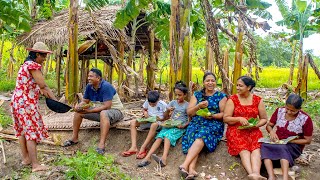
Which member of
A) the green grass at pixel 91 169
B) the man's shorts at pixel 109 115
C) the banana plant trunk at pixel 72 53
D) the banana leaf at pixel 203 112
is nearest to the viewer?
the green grass at pixel 91 169

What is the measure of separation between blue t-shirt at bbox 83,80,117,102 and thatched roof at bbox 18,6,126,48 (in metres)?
2.88

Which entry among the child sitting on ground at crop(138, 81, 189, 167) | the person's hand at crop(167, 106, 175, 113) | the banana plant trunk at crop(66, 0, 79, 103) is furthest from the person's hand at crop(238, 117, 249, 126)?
the banana plant trunk at crop(66, 0, 79, 103)

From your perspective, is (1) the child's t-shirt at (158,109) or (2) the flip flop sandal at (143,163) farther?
(1) the child's t-shirt at (158,109)

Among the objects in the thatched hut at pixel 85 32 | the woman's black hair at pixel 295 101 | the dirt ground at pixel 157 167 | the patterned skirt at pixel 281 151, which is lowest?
the dirt ground at pixel 157 167

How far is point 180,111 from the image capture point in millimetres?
4938

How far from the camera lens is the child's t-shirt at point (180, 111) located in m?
4.93

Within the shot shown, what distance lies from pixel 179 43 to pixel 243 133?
1883mm

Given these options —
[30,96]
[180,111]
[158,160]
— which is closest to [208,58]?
[180,111]

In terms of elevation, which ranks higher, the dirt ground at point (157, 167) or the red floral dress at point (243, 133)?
the red floral dress at point (243, 133)

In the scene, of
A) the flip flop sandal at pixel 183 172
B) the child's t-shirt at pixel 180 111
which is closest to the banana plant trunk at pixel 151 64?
the child's t-shirt at pixel 180 111

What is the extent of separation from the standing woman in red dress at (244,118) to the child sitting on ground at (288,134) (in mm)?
151

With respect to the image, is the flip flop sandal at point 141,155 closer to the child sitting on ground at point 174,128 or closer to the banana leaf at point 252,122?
the child sitting on ground at point 174,128

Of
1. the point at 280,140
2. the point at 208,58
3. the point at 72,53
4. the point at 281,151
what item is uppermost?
the point at 72,53

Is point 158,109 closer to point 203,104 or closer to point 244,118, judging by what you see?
point 203,104
